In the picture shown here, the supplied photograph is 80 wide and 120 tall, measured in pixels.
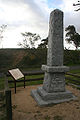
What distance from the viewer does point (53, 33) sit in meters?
4.75

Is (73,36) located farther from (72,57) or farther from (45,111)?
(45,111)

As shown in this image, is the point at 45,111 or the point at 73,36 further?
the point at 73,36

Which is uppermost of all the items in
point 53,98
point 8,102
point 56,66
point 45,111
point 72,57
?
point 72,57

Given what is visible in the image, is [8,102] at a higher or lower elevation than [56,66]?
lower

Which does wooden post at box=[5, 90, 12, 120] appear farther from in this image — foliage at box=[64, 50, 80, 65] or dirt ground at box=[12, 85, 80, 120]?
foliage at box=[64, 50, 80, 65]

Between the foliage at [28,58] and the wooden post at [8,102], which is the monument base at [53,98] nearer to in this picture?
the wooden post at [8,102]

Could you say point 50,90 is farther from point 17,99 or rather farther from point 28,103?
point 17,99

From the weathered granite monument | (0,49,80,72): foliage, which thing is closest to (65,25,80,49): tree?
(0,49,80,72): foliage

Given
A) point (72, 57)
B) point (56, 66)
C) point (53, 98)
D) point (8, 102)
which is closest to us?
point (8, 102)

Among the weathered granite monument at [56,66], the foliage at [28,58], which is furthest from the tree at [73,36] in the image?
the weathered granite monument at [56,66]

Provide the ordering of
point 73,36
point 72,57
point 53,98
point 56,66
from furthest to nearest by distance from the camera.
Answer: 1. point 73,36
2. point 72,57
3. point 56,66
4. point 53,98

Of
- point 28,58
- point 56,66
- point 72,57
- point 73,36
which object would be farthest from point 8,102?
point 73,36

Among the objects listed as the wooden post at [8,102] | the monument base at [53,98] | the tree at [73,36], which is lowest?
the monument base at [53,98]

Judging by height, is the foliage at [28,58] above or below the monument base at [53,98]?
above
